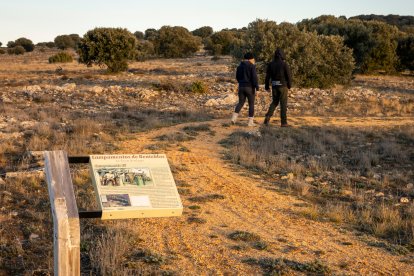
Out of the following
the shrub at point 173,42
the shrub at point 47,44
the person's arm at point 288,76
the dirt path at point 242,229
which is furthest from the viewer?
the shrub at point 47,44

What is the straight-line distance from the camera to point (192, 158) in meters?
10.2

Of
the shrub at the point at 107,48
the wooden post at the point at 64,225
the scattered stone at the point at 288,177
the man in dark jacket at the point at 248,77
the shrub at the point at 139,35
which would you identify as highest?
the shrub at the point at 139,35

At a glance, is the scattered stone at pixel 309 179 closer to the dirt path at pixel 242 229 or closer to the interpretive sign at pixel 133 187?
the dirt path at pixel 242 229

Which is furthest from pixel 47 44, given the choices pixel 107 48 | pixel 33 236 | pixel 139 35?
pixel 33 236

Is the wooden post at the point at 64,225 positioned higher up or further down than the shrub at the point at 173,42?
further down

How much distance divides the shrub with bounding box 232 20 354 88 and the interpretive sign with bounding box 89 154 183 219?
61.8 ft

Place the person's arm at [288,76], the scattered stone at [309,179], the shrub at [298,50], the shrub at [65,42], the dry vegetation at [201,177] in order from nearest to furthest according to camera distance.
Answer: the dry vegetation at [201,177], the scattered stone at [309,179], the person's arm at [288,76], the shrub at [298,50], the shrub at [65,42]

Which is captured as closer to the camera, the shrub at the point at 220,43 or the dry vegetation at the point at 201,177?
the dry vegetation at the point at 201,177

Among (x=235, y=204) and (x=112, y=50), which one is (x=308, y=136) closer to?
(x=235, y=204)

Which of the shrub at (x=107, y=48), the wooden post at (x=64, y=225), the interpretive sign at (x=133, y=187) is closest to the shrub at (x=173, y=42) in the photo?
the shrub at (x=107, y=48)

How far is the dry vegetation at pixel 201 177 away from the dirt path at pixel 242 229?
0.05m

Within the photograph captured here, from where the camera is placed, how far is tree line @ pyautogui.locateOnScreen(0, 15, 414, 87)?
2322 centimetres

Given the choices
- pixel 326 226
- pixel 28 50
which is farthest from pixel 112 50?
pixel 28 50

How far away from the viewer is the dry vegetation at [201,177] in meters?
5.55
